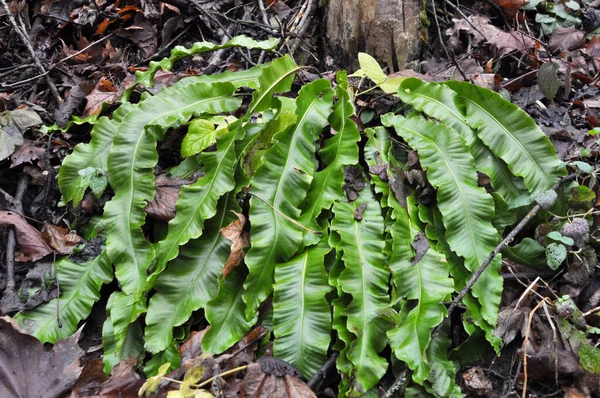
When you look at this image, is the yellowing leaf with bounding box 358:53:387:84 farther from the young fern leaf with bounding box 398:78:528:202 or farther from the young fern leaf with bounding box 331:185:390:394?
the young fern leaf with bounding box 331:185:390:394

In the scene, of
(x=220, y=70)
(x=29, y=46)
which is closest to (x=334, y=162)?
(x=220, y=70)

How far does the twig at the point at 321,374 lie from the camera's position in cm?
182

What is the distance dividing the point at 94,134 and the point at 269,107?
809 mm

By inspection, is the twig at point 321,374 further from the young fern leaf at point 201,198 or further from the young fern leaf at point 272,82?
the young fern leaf at point 272,82

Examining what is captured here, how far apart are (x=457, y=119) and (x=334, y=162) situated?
24.1 inches

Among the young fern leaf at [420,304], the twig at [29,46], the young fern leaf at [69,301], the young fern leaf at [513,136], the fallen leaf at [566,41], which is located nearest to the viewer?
the young fern leaf at [420,304]

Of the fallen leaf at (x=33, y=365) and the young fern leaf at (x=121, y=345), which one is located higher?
the fallen leaf at (x=33, y=365)

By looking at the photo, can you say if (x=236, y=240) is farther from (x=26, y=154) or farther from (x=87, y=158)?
(x=26, y=154)

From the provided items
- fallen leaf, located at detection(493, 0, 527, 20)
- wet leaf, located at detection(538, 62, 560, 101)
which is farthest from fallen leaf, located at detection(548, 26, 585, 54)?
wet leaf, located at detection(538, 62, 560, 101)

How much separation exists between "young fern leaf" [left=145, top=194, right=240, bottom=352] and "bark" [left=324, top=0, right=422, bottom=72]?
49.9 inches

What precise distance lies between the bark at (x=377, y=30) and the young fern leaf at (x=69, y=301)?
5.60ft

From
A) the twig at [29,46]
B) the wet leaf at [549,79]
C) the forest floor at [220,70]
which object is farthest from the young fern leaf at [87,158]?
the wet leaf at [549,79]

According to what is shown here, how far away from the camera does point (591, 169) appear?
2.13 m

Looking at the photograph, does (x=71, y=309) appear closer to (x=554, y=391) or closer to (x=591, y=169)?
(x=554, y=391)
